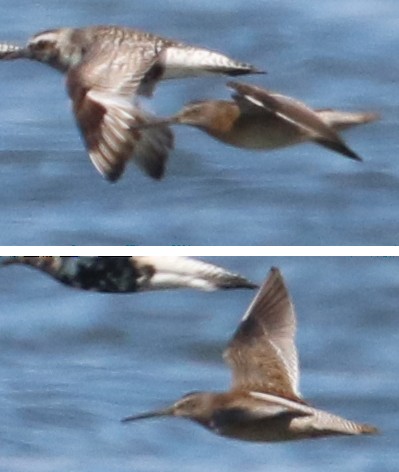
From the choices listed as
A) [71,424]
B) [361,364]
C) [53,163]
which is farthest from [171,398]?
[53,163]

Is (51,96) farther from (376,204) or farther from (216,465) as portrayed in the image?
(216,465)

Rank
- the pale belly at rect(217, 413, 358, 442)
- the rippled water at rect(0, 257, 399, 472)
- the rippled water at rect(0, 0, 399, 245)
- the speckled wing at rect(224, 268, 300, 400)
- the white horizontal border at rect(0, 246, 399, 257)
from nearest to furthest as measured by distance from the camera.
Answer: the white horizontal border at rect(0, 246, 399, 257) < the pale belly at rect(217, 413, 358, 442) < the speckled wing at rect(224, 268, 300, 400) < the rippled water at rect(0, 257, 399, 472) < the rippled water at rect(0, 0, 399, 245)

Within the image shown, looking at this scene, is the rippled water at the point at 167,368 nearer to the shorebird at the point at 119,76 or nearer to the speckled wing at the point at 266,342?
the speckled wing at the point at 266,342

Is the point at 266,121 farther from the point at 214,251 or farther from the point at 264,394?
the point at 264,394

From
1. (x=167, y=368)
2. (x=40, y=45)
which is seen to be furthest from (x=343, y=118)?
(x=167, y=368)

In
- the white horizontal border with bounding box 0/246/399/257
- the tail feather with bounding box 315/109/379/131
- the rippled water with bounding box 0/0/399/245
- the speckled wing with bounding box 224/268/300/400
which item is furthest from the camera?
the rippled water with bounding box 0/0/399/245

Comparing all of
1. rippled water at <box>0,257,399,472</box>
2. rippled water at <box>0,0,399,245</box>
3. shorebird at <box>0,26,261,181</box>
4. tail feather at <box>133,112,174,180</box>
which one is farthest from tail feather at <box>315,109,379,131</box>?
rippled water at <box>0,0,399,245</box>

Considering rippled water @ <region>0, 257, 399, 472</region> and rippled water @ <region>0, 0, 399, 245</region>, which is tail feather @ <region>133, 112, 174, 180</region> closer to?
rippled water @ <region>0, 257, 399, 472</region>
